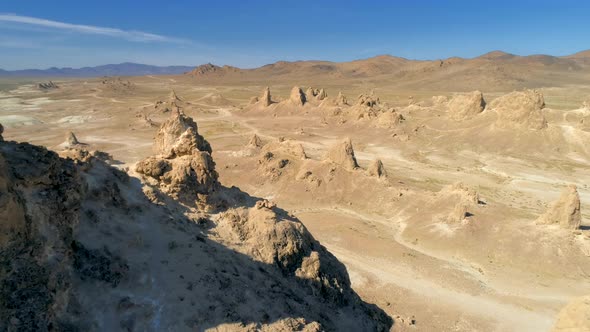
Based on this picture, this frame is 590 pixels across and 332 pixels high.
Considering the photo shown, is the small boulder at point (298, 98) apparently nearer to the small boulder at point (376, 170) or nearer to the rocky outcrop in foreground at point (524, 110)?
the rocky outcrop in foreground at point (524, 110)

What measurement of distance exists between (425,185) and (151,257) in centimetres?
3353

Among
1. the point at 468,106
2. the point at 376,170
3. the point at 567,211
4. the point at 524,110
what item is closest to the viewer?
the point at 567,211

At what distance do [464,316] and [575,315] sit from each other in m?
9.13

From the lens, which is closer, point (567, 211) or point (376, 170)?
point (567, 211)

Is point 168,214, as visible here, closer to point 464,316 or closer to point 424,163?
point 464,316

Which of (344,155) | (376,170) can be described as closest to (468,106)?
(376,170)

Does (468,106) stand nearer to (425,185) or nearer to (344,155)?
(425,185)

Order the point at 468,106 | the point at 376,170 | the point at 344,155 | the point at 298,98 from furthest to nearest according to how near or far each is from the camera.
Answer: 1. the point at 298,98
2. the point at 468,106
3. the point at 344,155
4. the point at 376,170

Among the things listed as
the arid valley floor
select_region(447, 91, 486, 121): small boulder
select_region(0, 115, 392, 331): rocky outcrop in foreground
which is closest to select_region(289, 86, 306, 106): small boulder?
the arid valley floor

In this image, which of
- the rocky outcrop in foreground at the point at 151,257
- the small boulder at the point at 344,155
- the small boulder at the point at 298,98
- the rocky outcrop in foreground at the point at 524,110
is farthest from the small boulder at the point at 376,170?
the small boulder at the point at 298,98

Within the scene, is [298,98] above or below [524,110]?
above

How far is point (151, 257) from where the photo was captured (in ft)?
35.5

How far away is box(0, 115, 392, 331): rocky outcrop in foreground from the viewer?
305 inches

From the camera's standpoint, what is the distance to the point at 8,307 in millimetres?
6980
